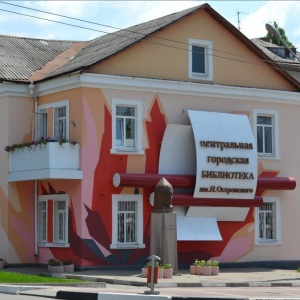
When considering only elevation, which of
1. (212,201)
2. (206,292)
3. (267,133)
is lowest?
(206,292)

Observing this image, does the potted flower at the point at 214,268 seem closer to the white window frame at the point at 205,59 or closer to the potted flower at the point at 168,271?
the potted flower at the point at 168,271

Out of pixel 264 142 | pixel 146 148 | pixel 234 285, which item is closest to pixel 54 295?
pixel 234 285

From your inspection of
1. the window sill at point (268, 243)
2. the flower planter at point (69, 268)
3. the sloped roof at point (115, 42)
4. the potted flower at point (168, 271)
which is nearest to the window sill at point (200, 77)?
the sloped roof at point (115, 42)

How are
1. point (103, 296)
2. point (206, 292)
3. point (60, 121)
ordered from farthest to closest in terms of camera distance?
point (60, 121) < point (206, 292) < point (103, 296)

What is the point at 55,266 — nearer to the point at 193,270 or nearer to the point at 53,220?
the point at 53,220

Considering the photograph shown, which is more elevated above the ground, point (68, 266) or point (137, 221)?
point (137, 221)

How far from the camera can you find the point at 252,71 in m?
40.3

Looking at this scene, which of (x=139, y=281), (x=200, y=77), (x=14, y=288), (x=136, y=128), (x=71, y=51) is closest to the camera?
(x=14, y=288)

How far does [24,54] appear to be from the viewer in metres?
41.2

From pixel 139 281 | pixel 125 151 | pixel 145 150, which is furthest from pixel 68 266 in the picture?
pixel 145 150

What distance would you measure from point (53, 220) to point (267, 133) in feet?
32.2

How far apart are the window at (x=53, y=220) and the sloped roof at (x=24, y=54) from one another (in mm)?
5034

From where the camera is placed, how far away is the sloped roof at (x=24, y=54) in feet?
128

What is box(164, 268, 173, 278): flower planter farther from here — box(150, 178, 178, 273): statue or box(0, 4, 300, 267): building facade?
box(0, 4, 300, 267): building facade
